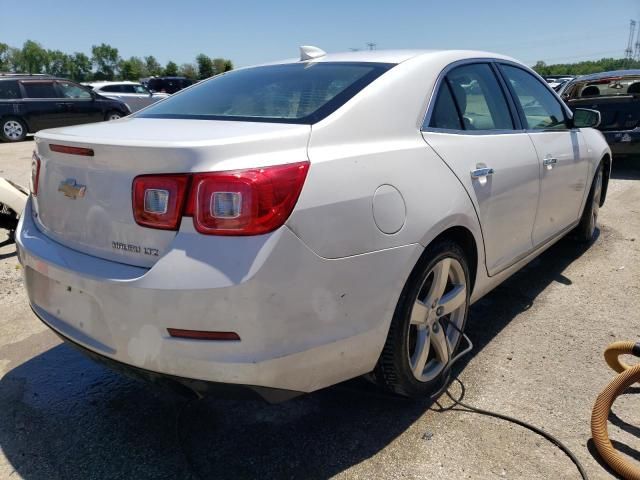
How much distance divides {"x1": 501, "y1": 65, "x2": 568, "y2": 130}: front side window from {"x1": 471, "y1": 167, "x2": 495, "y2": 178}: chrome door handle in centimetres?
85

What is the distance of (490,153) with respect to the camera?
9.24ft

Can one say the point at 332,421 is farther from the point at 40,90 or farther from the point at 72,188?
the point at 40,90

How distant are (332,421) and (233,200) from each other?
4.11 ft

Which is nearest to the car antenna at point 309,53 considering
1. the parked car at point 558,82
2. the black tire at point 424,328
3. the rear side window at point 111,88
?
the black tire at point 424,328

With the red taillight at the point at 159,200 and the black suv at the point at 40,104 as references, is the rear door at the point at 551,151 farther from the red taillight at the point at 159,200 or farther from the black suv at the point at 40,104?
the black suv at the point at 40,104

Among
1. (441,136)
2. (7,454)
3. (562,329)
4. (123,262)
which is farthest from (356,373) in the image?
(562,329)

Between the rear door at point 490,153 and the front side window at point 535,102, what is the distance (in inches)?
9.0

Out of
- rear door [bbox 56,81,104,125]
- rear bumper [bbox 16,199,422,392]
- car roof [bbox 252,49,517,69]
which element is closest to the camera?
rear bumper [bbox 16,199,422,392]

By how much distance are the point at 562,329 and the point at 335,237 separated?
2115 millimetres

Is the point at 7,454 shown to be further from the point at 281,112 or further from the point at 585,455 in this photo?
the point at 585,455

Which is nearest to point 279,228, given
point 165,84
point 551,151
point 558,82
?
point 551,151

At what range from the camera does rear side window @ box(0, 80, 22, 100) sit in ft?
45.6

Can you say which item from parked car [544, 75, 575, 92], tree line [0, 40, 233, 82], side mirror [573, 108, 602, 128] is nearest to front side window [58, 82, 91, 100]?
parked car [544, 75, 575, 92]

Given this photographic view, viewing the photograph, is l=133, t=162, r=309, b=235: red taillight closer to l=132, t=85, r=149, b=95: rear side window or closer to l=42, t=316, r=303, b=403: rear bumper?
l=42, t=316, r=303, b=403: rear bumper
